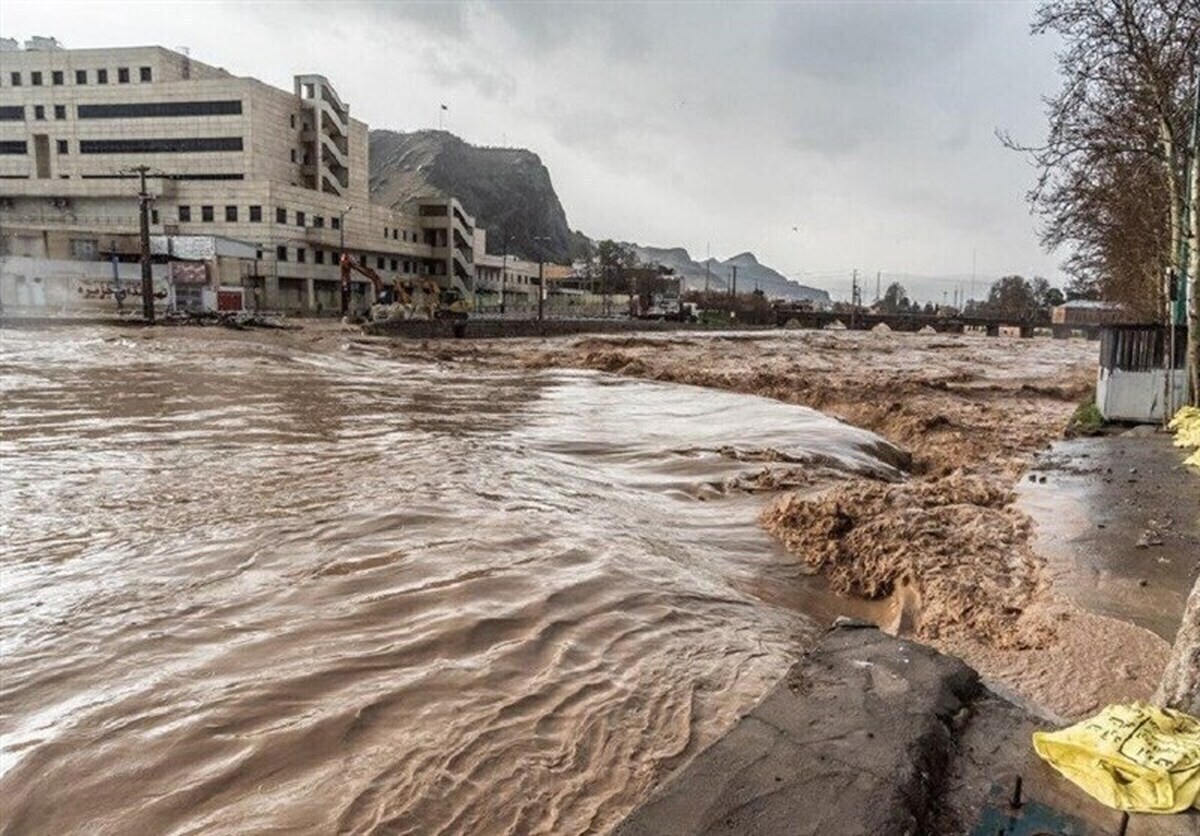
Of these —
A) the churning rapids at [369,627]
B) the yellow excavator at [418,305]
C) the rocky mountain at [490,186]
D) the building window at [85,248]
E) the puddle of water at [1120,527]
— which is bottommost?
the churning rapids at [369,627]

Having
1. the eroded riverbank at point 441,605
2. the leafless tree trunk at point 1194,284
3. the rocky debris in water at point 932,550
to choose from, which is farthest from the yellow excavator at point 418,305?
the rocky debris in water at point 932,550

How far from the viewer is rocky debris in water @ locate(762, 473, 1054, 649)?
5.30 m

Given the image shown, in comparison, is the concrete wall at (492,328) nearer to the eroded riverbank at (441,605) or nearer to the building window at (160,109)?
the eroded riverbank at (441,605)

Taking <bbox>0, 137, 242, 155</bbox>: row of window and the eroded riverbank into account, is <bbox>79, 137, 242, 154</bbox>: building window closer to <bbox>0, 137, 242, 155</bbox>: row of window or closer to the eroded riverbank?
<bbox>0, 137, 242, 155</bbox>: row of window

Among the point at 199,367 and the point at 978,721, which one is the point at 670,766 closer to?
the point at 978,721

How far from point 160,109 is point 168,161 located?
438cm

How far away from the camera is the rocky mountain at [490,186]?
15775 cm

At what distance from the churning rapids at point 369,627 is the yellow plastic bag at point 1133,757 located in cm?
151

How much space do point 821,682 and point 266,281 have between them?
62.6 metres

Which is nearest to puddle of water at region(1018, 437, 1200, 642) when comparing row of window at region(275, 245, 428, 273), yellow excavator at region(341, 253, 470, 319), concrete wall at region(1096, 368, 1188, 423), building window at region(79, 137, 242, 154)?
concrete wall at region(1096, 368, 1188, 423)

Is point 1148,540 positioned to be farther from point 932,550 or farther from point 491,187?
point 491,187

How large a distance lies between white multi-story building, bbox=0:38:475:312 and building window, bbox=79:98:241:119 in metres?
0.08

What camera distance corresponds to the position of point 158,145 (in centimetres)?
6581

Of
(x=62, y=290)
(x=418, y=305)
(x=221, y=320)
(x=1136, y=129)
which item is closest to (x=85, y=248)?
(x=62, y=290)
